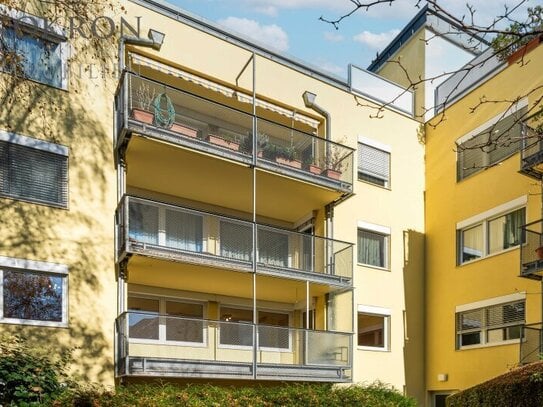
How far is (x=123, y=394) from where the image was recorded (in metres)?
11.0

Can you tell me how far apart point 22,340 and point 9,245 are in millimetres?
1935

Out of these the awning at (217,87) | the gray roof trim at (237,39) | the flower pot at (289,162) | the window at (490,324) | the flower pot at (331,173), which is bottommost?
the window at (490,324)

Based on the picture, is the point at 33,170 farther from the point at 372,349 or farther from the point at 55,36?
the point at 372,349

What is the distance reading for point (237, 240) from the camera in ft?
47.8

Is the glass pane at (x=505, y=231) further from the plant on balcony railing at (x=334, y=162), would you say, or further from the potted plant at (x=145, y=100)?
the potted plant at (x=145, y=100)

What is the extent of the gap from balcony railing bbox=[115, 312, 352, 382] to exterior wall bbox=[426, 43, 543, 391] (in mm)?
4032

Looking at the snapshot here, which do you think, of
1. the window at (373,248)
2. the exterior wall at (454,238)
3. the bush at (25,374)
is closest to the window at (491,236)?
the exterior wall at (454,238)

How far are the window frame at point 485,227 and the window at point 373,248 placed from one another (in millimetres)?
2209

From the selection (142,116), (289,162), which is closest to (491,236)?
(289,162)

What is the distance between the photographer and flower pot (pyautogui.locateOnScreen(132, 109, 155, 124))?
12938mm

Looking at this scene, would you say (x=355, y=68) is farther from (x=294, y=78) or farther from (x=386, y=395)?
(x=386, y=395)

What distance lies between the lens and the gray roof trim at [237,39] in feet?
48.6

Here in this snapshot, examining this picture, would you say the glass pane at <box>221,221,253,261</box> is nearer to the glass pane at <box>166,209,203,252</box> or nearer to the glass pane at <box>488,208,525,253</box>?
the glass pane at <box>166,209,203,252</box>

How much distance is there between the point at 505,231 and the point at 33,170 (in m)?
12.5
